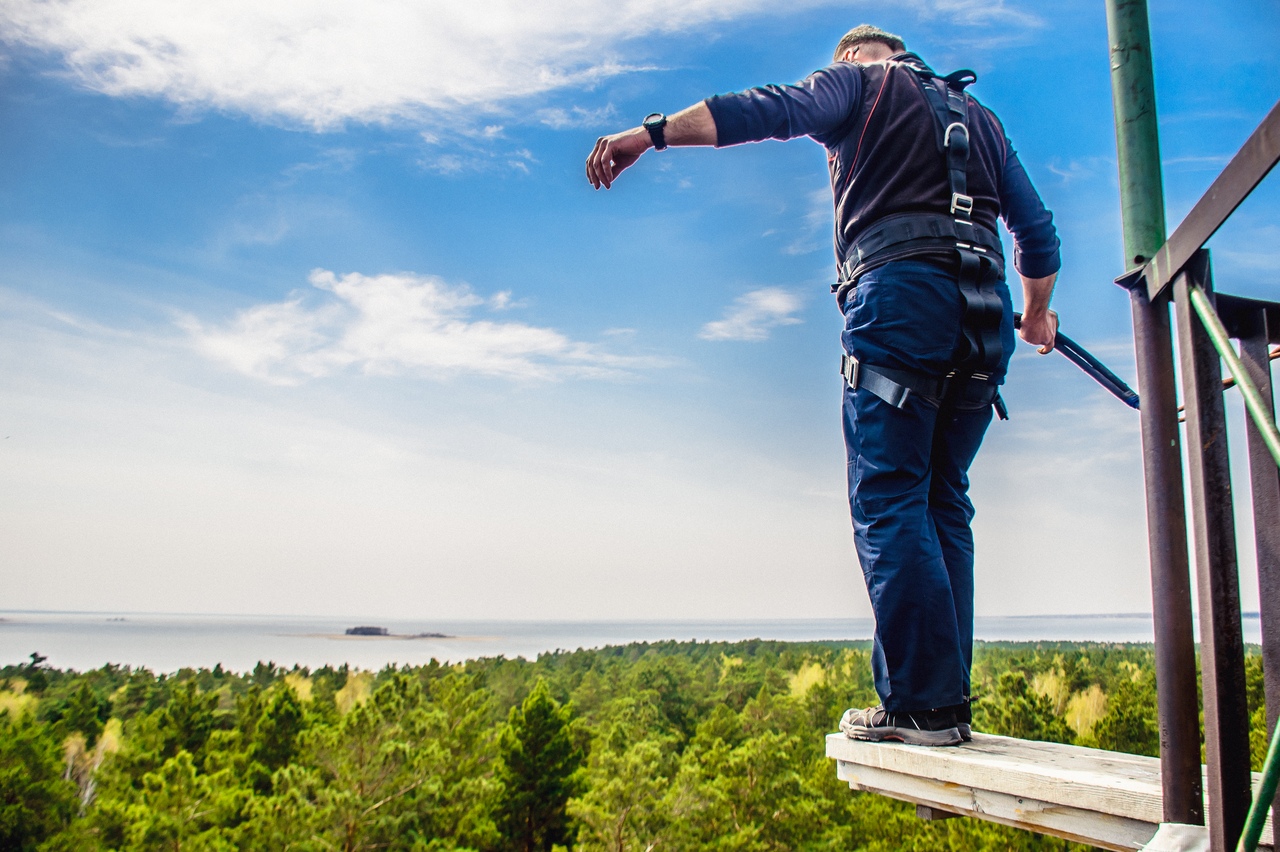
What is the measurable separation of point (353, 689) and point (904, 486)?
55934 millimetres

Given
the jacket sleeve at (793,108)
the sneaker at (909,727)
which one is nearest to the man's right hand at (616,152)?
the jacket sleeve at (793,108)

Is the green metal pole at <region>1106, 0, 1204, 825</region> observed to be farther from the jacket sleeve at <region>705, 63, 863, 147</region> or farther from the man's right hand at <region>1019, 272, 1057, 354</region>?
the man's right hand at <region>1019, 272, 1057, 354</region>

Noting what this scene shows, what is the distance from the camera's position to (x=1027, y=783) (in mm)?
1337

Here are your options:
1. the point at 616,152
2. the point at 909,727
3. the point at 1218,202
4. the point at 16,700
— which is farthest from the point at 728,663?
the point at 1218,202

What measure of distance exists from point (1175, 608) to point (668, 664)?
46670 millimetres

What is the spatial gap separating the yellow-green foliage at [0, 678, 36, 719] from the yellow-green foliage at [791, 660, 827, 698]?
3675cm

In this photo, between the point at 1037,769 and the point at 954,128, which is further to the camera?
the point at 954,128

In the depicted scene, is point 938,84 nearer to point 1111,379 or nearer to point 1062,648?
point 1111,379

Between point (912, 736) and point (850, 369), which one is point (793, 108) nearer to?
point (850, 369)

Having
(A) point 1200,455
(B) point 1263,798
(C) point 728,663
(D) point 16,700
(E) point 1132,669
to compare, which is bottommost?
(D) point 16,700

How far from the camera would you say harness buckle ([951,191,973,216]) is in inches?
73.1

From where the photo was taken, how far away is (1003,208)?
2199 millimetres

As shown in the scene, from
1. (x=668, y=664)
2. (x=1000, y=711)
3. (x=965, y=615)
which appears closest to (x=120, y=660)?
(x=668, y=664)

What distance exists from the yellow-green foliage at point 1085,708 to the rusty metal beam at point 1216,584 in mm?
25989
